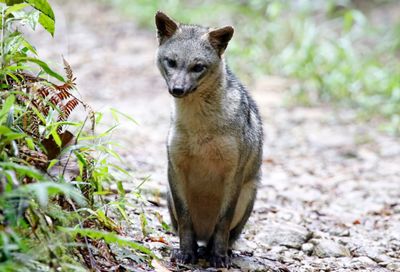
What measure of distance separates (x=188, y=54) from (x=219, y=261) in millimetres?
1555

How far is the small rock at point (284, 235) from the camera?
19.9ft

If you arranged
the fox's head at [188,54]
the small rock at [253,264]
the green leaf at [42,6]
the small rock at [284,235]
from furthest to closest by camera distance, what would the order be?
the small rock at [284,235] < the small rock at [253,264] < the fox's head at [188,54] < the green leaf at [42,6]

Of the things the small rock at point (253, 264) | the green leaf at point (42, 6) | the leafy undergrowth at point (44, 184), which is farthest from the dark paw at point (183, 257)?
the green leaf at point (42, 6)

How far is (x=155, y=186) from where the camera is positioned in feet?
22.4

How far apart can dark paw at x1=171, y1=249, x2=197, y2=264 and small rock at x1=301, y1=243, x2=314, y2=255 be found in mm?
1117

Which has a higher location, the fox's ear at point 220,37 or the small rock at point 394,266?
the fox's ear at point 220,37

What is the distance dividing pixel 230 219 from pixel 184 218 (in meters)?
0.35

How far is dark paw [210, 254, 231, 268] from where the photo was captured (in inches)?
207

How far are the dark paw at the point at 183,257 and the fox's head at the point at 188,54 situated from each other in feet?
3.84

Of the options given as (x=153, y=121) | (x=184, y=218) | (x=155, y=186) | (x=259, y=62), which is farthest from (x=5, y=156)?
(x=259, y=62)

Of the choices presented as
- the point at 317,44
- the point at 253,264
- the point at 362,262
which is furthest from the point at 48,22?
the point at 317,44

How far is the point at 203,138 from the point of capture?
207 inches

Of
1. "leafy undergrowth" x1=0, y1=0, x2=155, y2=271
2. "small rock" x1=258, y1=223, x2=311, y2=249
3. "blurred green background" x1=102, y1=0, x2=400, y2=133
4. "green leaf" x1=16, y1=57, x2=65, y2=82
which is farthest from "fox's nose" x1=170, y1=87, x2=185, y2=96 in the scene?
"blurred green background" x1=102, y1=0, x2=400, y2=133

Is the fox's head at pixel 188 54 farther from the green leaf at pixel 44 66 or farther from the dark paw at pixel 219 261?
the dark paw at pixel 219 261
